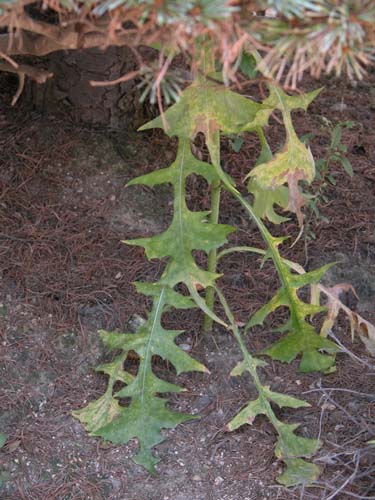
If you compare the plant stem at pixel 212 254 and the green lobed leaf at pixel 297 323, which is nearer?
the green lobed leaf at pixel 297 323

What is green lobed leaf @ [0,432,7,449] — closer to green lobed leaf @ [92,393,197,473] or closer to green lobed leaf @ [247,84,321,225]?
green lobed leaf @ [92,393,197,473]

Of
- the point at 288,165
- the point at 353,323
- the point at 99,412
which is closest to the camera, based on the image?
the point at 288,165

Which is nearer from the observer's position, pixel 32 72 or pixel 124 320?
pixel 32 72

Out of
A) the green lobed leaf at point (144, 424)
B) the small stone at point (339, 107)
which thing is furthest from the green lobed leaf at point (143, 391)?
A: the small stone at point (339, 107)

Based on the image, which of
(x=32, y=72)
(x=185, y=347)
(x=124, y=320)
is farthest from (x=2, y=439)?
(x=32, y=72)

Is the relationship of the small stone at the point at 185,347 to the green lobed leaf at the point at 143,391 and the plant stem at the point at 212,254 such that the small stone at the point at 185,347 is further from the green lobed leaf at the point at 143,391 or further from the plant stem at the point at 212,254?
the green lobed leaf at the point at 143,391

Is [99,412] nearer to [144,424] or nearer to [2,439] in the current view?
[144,424]

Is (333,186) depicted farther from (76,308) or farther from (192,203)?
(76,308)

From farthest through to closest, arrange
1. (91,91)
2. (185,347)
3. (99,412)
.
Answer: (91,91) → (185,347) → (99,412)
